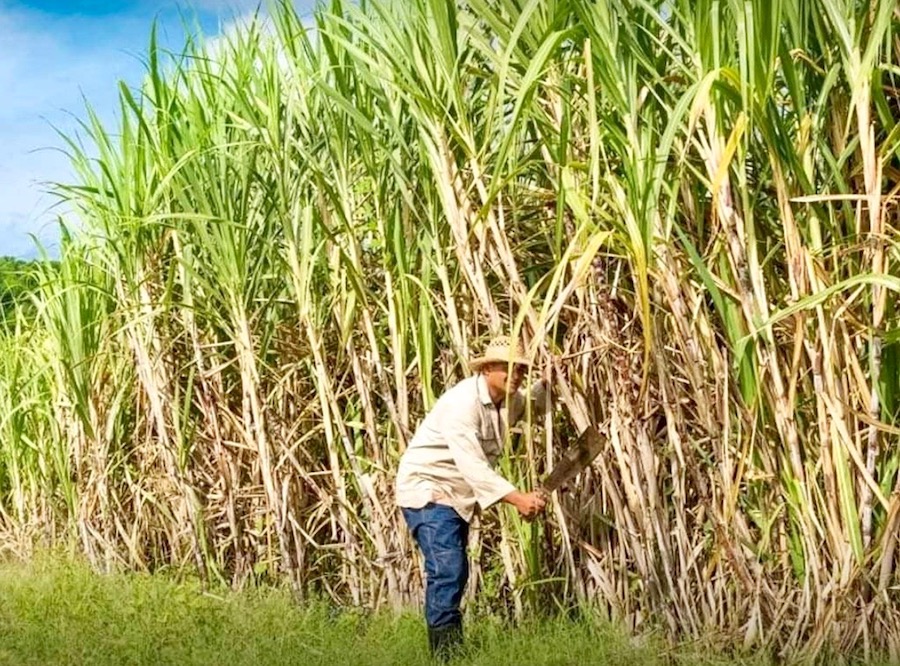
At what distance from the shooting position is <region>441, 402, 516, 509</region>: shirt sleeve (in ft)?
12.3

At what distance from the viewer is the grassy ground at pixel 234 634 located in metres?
3.73

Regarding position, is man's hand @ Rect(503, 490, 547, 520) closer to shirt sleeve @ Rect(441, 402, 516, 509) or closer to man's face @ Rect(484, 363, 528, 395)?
shirt sleeve @ Rect(441, 402, 516, 509)

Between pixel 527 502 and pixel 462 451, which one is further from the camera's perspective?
pixel 462 451

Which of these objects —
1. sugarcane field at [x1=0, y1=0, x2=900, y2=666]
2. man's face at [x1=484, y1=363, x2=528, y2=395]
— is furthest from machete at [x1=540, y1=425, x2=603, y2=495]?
man's face at [x1=484, y1=363, x2=528, y2=395]

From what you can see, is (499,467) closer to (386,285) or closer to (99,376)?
(386,285)

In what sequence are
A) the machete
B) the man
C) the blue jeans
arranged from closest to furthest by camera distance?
1. the machete
2. the man
3. the blue jeans

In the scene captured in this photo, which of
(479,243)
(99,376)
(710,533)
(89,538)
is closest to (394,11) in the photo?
(479,243)

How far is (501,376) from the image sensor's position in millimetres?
3814

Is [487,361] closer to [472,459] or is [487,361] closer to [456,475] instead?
[472,459]

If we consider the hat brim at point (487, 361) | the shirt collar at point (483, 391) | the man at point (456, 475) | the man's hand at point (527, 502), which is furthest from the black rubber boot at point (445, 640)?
the hat brim at point (487, 361)

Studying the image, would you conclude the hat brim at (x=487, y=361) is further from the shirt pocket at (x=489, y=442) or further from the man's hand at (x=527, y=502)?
the man's hand at (x=527, y=502)

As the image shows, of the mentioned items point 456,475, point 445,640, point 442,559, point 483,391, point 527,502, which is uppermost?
point 483,391

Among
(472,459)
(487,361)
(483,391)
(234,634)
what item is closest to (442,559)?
(472,459)

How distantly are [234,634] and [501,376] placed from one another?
4.48 feet
